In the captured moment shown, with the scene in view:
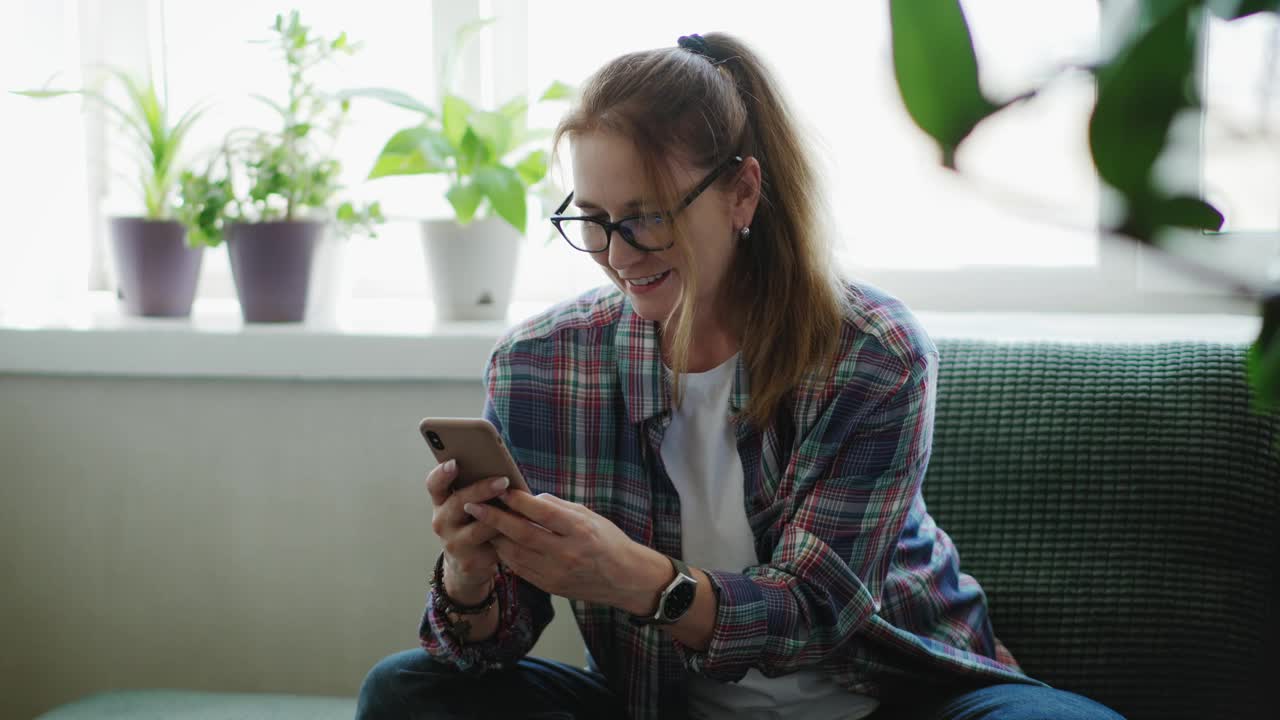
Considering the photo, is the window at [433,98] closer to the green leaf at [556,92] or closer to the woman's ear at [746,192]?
the green leaf at [556,92]

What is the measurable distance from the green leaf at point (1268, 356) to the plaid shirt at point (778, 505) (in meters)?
0.90

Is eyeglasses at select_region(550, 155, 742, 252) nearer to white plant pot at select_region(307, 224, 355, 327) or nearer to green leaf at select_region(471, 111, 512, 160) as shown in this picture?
green leaf at select_region(471, 111, 512, 160)

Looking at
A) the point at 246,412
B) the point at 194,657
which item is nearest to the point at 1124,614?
the point at 246,412

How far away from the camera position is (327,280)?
1.80 metres

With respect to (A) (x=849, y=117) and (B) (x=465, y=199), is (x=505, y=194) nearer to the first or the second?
(B) (x=465, y=199)

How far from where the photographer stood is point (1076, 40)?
199 millimetres

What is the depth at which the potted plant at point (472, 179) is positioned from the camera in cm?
161

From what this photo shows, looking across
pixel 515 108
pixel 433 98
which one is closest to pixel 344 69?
pixel 433 98

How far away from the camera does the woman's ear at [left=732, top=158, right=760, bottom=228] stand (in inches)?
46.3

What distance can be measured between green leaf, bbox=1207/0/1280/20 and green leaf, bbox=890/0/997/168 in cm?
5

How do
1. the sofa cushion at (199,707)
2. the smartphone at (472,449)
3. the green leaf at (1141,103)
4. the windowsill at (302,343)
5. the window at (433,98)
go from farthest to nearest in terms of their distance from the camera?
the window at (433,98)
the windowsill at (302,343)
the sofa cushion at (199,707)
the smartphone at (472,449)
the green leaf at (1141,103)

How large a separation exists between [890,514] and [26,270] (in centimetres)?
148

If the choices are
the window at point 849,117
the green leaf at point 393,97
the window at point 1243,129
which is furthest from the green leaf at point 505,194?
the window at point 1243,129

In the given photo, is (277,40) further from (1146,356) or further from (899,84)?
(899,84)
